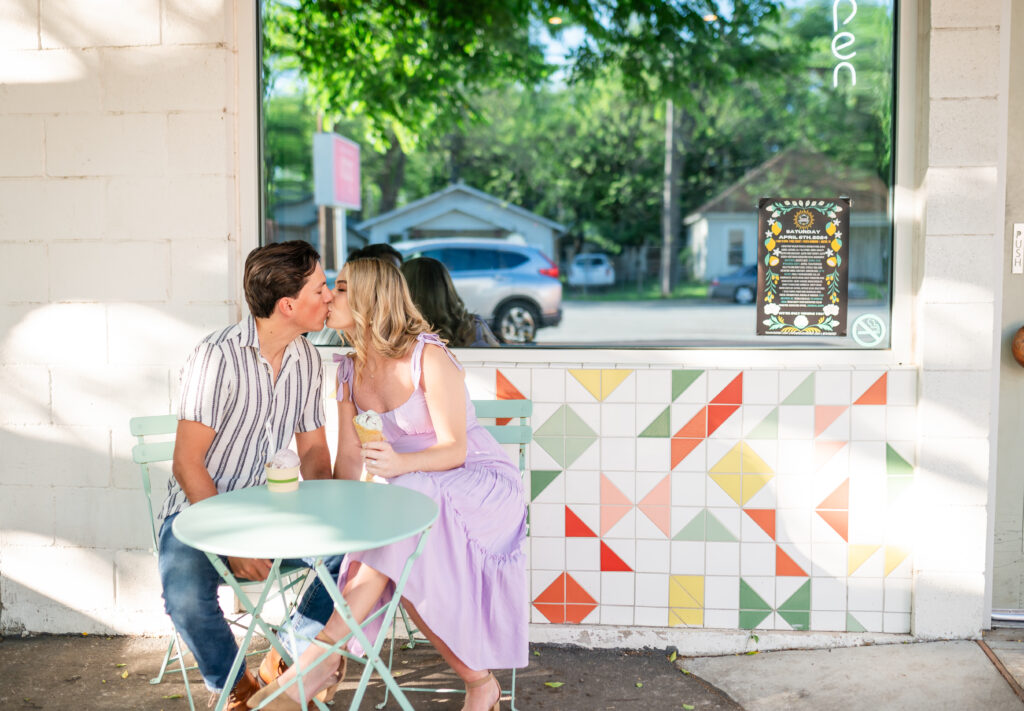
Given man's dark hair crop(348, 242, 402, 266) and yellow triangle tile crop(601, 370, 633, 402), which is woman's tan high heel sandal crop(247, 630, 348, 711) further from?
man's dark hair crop(348, 242, 402, 266)

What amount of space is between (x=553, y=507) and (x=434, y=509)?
1179 millimetres

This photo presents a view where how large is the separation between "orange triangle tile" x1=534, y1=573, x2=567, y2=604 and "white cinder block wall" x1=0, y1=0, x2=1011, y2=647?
0.98 meters

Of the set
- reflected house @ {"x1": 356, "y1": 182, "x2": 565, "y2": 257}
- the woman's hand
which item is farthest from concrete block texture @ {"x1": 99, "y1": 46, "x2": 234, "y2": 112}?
reflected house @ {"x1": 356, "y1": 182, "x2": 565, "y2": 257}

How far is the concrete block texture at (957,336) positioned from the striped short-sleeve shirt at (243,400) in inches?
77.5

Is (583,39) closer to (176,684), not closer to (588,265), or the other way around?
(588,265)

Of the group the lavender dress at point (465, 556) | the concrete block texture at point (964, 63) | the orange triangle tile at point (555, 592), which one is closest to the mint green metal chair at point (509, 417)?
the lavender dress at point (465, 556)

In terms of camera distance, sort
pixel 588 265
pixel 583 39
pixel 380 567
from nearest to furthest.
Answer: pixel 380 567
pixel 583 39
pixel 588 265

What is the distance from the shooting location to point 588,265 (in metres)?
12.4

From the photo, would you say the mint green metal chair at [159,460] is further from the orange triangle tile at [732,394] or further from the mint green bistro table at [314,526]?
the orange triangle tile at [732,394]

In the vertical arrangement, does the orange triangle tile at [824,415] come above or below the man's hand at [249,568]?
above

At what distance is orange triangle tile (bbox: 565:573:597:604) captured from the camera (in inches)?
123

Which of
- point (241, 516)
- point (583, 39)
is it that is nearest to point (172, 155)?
point (241, 516)

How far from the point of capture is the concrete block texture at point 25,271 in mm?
3143

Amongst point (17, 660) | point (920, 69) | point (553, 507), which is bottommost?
point (17, 660)
